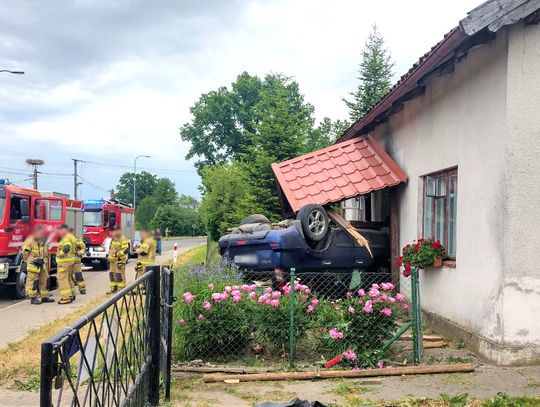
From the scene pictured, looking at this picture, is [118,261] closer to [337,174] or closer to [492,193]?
[337,174]

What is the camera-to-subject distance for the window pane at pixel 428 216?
8859mm

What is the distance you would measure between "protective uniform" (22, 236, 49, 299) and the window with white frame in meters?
8.22

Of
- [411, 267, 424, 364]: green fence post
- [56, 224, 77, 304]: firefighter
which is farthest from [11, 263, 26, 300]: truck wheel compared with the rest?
[411, 267, 424, 364]: green fence post

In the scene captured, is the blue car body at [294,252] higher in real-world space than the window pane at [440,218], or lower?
lower

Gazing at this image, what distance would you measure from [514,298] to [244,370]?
3.02 meters

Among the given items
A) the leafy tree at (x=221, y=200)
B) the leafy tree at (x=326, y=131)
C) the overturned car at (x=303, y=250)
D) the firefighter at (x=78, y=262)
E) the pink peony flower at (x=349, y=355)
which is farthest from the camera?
the leafy tree at (x=326, y=131)

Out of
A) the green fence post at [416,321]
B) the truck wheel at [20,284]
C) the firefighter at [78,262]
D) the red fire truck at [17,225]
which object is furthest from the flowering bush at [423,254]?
the truck wheel at [20,284]

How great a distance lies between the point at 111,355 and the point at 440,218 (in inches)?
265

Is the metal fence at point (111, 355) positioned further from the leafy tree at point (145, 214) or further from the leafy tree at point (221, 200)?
the leafy tree at point (221, 200)

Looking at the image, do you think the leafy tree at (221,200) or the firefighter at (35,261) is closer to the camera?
the firefighter at (35,261)

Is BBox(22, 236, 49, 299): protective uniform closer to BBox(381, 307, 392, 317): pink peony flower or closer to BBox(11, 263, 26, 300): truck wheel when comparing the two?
BBox(11, 263, 26, 300): truck wheel

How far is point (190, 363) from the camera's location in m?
6.26

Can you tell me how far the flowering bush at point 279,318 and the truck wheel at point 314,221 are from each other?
3.13 metres

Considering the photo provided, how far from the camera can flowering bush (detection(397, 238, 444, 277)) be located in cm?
794
